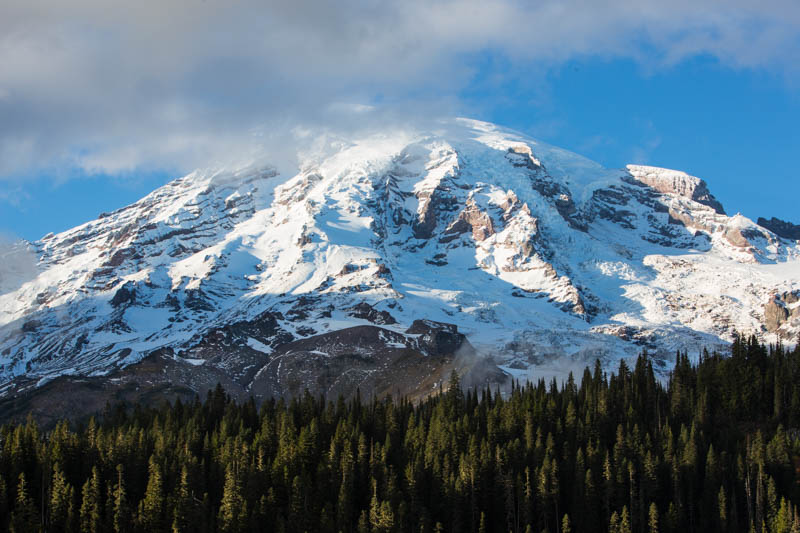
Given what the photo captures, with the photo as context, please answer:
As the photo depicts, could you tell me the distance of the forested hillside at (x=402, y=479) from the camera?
479ft

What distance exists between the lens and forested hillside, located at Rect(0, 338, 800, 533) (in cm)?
14600

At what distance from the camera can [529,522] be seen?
154 m

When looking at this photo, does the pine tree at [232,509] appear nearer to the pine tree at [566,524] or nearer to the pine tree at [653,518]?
the pine tree at [566,524]

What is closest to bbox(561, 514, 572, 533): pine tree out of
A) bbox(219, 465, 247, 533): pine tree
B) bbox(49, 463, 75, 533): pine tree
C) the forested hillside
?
the forested hillside

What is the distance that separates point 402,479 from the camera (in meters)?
162

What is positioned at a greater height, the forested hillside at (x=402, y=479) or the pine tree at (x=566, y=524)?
the forested hillside at (x=402, y=479)

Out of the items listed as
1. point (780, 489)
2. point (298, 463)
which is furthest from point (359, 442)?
point (780, 489)

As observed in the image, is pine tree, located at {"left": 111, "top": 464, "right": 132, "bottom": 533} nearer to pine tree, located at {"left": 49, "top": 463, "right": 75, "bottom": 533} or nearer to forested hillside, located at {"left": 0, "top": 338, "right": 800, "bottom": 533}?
forested hillside, located at {"left": 0, "top": 338, "right": 800, "bottom": 533}

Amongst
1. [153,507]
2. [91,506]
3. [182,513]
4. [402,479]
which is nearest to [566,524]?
[402,479]

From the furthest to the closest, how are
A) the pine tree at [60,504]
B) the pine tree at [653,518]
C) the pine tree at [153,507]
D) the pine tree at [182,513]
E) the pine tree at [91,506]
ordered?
the pine tree at [653,518], the pine tree at [60,504], the pine tree at [153,507], the pine tree at [91,506], the pine tree at [182,513]

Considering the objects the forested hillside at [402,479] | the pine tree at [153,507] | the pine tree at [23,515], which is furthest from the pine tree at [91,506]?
the pine tree at [23,515]

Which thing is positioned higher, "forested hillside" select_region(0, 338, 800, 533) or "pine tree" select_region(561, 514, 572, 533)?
"forested hillside" select_region(0, 338, 800, 533)

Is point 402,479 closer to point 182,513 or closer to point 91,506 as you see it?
point 182,513

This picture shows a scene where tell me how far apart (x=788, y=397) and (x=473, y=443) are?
2735 inches
